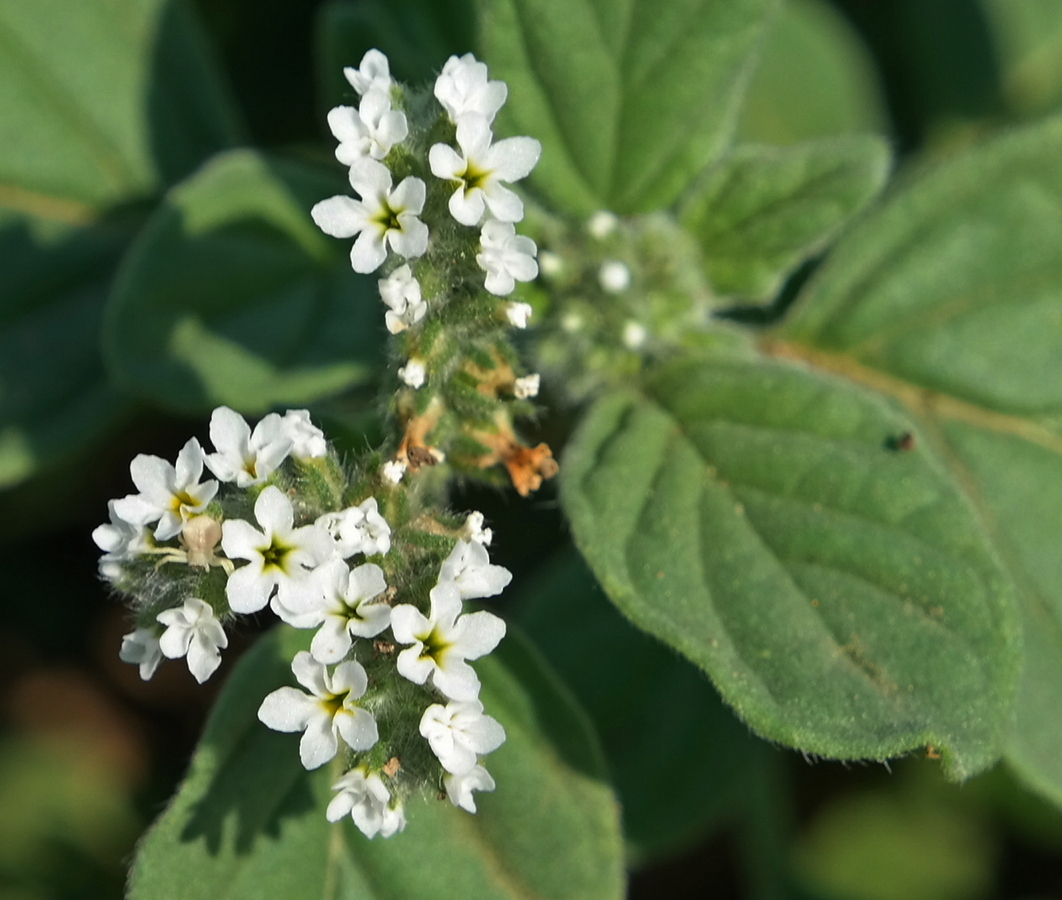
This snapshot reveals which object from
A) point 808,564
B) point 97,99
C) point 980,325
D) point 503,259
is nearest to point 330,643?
point 503,259

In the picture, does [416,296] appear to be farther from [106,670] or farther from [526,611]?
[106,670]

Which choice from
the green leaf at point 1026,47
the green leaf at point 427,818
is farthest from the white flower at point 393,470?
the green leaf at point 1026,47

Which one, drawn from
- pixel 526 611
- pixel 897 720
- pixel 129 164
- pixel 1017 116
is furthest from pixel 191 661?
pixel 1017 116

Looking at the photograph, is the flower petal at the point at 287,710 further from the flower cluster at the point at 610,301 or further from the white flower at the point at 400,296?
the flower cluster at the point at 610,301

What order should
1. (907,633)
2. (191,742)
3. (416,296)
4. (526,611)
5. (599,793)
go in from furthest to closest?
(191,742), (526,611), (599,793), (907,633), (416,296)

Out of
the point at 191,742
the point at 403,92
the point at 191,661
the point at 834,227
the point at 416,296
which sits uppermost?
the point at 403,92

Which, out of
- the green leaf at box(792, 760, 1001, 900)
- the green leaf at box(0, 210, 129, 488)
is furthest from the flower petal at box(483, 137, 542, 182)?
the green leaf at box(792, 760, 1001, 900)
